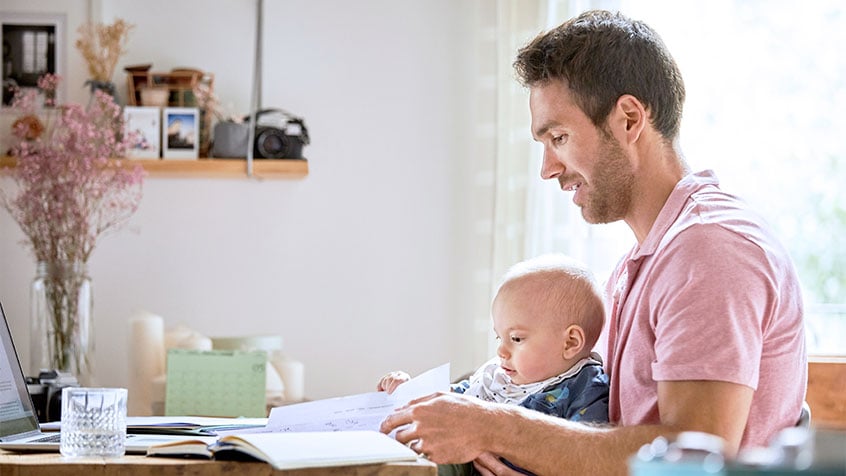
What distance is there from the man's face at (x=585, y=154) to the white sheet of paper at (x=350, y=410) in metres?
0.42

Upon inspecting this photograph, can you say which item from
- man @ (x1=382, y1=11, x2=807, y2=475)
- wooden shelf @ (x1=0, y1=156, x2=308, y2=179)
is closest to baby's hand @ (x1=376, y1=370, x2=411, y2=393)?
man @ (x1=382, y1=11, x2=807, y2=475)

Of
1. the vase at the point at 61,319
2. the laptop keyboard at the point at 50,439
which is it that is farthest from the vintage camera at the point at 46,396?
the laptop keyboard at the point at 50,439

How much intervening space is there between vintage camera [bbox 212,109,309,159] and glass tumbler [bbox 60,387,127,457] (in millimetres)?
2184

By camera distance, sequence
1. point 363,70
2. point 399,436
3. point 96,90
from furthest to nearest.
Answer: point 363,70 → point 96,90 → point 399,436

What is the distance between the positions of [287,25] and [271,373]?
125 centimetres

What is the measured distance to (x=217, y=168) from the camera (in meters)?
3.41

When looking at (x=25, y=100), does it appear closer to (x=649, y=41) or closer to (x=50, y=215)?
(x=50, y=215)

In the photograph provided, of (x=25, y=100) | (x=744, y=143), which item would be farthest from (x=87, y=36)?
(x=744, y=143)

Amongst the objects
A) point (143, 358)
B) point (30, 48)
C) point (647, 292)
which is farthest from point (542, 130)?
point (30, 48)

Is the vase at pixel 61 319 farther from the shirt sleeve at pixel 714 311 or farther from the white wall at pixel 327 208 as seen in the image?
the shirt sleeve at pixel 714 311

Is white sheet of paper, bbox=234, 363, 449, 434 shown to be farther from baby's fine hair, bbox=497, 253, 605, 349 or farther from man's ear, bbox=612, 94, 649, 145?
man's ear, bbox=612, 94, 649, 145

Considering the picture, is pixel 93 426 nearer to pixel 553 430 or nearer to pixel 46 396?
pixel 553 430

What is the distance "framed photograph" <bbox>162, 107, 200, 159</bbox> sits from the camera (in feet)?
11.2

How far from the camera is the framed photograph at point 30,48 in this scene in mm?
3482
